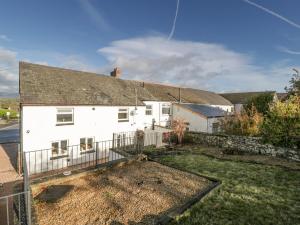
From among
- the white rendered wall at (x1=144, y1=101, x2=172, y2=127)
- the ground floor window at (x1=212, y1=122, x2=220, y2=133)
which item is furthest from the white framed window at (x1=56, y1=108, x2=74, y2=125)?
the ground floor window at (x1=212, y1=122, x2=220, y2=133)

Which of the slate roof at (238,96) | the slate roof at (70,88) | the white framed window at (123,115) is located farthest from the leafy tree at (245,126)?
the slate roof at (238,96)

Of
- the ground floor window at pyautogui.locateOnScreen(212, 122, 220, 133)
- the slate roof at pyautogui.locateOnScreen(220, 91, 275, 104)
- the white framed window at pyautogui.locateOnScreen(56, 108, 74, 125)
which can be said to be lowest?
the ground floor window at pyautogui.locateOnScreen(212, 122, 220, 133)

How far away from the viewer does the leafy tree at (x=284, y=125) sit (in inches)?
483

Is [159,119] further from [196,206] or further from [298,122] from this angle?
[196,206]

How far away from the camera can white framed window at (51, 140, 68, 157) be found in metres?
14.3

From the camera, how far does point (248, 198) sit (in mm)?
6359

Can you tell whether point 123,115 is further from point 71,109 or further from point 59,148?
point 59,148

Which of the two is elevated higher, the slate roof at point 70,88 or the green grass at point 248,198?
the slate roof at point 70,88

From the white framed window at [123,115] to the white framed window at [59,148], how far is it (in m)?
5.58

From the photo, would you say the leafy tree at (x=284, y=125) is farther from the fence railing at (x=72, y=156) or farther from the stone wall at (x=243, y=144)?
the fence railing at (x=72, y=156)

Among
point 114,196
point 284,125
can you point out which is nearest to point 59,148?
point 114,196

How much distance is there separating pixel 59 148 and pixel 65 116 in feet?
7.99

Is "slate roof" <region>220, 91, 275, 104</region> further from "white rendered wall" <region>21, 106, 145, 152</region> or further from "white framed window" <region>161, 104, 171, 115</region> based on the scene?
"white rendered wall" <region>21, 106, 145, 152</region>

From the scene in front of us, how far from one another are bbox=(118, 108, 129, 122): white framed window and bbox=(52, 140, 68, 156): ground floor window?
5.57 metres
